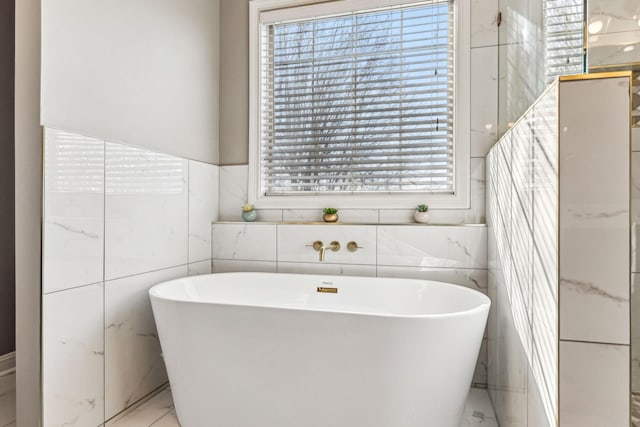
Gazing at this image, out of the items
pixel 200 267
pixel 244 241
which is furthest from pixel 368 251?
pixel 200 267

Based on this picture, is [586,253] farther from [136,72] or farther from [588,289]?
[136,72]

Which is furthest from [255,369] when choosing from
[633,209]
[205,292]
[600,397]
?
[633,209]

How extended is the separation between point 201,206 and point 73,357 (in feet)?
3.68

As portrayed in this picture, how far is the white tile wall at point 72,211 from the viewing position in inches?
55.1

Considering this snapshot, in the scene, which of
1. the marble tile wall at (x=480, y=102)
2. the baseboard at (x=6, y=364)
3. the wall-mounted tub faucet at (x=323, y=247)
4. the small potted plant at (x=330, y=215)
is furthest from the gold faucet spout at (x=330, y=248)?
the baseboard at (x=6, y=364)

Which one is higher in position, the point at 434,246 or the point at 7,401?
the point at 434,246

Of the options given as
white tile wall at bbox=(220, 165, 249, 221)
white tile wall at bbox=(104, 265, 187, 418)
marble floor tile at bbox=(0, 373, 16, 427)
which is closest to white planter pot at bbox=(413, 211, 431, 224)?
white tile wall at bbox=(220, 165, 249, 221)

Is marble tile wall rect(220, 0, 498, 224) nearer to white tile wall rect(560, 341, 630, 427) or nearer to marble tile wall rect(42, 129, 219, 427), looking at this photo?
white tile wall rect(560, 341, 630, 427)

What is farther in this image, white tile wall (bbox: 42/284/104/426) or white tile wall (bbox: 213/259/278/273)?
white tile wall (bbox: 213/259/278/273)

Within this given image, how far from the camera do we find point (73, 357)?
1505 millimetres

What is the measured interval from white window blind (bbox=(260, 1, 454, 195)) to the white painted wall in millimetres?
402

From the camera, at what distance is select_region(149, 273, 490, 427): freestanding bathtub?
1356 millimetres

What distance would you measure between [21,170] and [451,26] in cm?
234

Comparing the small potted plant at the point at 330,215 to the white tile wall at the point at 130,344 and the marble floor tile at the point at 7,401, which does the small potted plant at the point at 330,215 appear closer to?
the white tile wall at the point at 130,344
